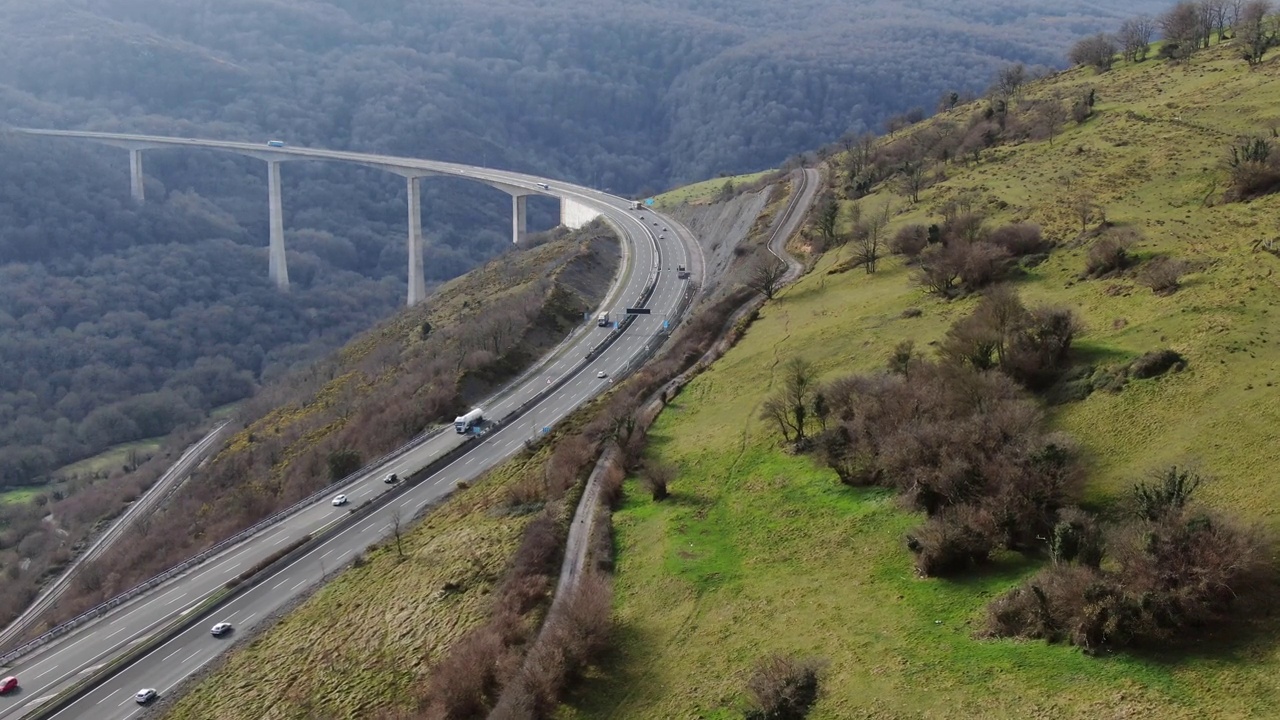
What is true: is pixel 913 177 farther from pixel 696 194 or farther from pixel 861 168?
pixel 696 194

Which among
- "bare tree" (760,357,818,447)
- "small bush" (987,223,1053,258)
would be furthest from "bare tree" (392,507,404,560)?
"small bush" (987,223,1053,258)

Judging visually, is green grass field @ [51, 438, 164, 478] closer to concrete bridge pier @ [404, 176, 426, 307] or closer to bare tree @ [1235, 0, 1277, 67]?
concrete bridge pier @ [404, 176, 426, 307]

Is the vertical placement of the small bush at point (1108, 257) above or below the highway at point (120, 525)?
above

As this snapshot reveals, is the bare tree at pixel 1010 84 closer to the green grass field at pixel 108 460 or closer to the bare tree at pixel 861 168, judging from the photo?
the bare tree at pixel 861 168

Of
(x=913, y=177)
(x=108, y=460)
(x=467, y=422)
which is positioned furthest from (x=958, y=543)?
(x=108, y=460)

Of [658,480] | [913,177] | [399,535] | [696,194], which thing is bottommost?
[399,535]

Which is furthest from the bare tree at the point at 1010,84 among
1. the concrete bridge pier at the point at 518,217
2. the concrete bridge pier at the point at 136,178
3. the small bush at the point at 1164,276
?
the concrete bridge pier at the point at 136,178

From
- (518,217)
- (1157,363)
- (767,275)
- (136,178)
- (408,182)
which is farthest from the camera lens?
(136,178)
